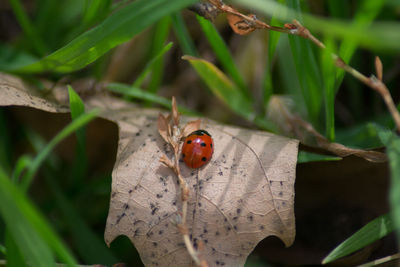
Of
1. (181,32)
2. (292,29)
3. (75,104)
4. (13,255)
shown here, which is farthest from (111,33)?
(13,255)

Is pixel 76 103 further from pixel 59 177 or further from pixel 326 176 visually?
pixel 326 176

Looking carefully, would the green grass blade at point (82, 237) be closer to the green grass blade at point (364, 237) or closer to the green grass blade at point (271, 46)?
the green grass blade at point (364, 237)

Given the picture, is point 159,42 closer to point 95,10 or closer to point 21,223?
point 95,10

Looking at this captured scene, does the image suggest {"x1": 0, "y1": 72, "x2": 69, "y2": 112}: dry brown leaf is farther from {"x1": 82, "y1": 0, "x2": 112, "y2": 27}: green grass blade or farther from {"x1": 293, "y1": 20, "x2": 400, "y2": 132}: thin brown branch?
{"x1": 293, "y1": 20, "x2": 400, "y2": 132}: thin brown branch

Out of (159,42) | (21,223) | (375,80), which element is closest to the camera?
(21,223)

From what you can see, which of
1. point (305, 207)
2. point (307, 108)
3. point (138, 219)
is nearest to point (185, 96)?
point (307, 108)
